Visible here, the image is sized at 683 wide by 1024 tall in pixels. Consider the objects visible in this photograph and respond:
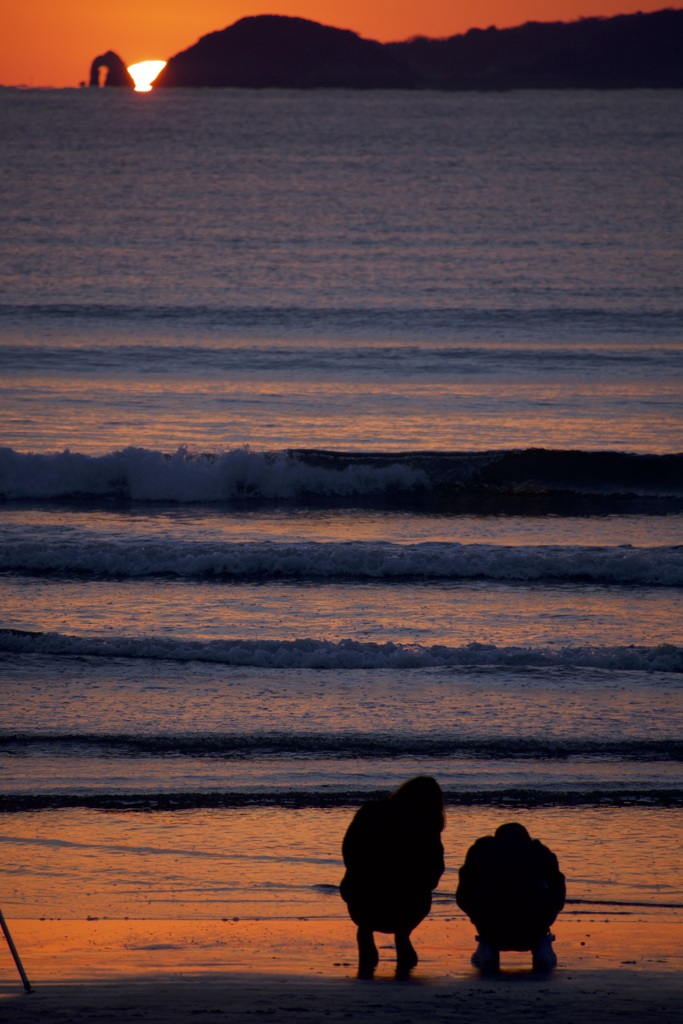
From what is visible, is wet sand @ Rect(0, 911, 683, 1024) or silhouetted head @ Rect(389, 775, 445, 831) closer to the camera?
wet sand @ Rect(0, 911, 683, 1024)

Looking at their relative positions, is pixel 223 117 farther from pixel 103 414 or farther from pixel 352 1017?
pixel 352 1017

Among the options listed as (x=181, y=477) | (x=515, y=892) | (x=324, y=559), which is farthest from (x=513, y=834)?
(x=181, y=477)

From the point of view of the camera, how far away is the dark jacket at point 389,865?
4891 mm

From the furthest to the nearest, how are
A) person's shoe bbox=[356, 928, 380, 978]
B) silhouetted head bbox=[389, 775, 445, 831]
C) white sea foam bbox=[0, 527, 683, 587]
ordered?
white sea foam bbox=[0, 527, 683, 587]
person's shoe bbox=[356, 928, 380, 978]
silhouetted head bbox=[389, 775, 445, 831]

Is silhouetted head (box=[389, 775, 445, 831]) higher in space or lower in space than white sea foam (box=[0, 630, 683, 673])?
higher

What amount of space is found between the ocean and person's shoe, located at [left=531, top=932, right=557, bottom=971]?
0.91 metres

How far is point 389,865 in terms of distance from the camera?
4941mm

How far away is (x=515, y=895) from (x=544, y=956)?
0.27 metres

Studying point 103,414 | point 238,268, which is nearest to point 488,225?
point 238,268

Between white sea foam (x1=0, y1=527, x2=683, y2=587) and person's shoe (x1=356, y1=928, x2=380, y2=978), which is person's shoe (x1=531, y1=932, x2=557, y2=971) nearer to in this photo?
person's shoe (x1=356, y1=928, x2=380, y2=978)

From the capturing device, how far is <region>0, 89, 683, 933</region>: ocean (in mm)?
6949

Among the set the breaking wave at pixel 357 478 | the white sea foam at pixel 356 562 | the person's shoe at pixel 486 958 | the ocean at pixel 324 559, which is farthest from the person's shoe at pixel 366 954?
the breaking wave at pixel 357 478

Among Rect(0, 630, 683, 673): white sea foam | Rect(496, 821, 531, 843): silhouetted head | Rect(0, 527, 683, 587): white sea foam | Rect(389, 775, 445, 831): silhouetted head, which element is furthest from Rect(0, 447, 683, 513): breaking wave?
Rect(389, 775, 445, 831): silhouetted head

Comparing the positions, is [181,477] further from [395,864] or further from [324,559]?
[395,864]
